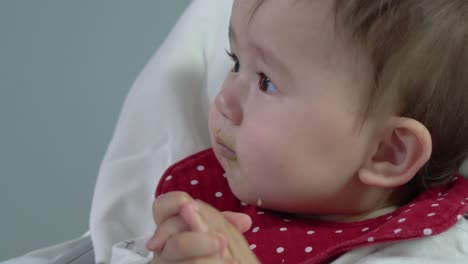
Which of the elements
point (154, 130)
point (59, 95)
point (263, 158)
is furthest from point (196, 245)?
point (59, 95)

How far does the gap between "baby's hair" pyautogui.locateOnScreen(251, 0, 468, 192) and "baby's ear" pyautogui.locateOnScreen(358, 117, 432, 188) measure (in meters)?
0.01

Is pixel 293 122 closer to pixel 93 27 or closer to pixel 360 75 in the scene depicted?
pixel 360 75

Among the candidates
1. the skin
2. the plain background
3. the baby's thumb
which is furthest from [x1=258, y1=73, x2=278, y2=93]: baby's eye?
the plain background

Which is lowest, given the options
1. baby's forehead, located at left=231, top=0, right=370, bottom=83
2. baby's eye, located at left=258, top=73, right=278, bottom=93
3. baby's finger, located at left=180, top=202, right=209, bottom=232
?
baby's finger, located at left=180, top=202, right=209, bottom=232

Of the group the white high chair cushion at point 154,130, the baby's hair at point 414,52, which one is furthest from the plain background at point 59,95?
the baby's hair at point 414,52

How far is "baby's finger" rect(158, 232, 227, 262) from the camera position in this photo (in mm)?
479

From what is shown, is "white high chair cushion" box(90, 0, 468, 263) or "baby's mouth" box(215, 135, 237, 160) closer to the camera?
"baby's mouth" box(215, 135, 237, 160)

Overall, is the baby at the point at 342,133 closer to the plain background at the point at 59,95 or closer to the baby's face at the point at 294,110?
the baby's face at the point at 294,110

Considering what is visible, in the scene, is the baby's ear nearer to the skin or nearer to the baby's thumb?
the skin

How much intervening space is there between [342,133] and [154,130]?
0.27 metres

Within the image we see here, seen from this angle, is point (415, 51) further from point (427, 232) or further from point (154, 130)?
point (154, 130)

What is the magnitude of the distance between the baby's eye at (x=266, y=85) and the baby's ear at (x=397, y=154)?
95 mm

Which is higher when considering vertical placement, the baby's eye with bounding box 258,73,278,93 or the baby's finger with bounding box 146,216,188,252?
the baby's eye with bounding box 258,73,278,93

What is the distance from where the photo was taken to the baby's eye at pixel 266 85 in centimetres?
61
